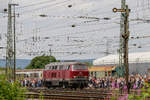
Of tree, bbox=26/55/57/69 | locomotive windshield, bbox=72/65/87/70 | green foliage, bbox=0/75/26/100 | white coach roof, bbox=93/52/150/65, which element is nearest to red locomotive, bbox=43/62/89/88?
locomotive windshield, bbox=72/65/87/70

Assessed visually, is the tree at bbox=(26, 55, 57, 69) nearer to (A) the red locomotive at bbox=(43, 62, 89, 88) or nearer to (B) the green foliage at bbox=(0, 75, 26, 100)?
(A) the red locomotive at bbox=(43, 62, 89, 88)

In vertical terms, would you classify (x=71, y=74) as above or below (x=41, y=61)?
above

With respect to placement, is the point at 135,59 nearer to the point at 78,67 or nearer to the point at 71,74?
the point at 78,67

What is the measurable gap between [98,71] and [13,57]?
2048cm

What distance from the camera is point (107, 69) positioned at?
212ft

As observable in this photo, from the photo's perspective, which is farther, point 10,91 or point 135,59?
point 135,59

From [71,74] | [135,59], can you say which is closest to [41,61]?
[135,59]

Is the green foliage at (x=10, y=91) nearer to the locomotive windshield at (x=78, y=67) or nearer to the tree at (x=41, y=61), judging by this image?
the locomotive windshield at (x=78, y=67)

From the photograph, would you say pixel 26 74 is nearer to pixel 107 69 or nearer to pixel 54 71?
pixel 107 69

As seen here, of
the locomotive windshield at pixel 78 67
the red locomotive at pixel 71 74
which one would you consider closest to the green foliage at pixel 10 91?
the red locomotive at pixel 71 74

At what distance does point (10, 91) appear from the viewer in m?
13.5

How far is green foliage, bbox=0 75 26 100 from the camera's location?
13422 millimetres

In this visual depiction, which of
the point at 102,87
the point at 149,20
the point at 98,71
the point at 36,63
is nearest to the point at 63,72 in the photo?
the point at 102,87

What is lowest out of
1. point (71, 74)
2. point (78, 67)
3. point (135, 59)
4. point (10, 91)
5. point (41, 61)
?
point (41, 61)
